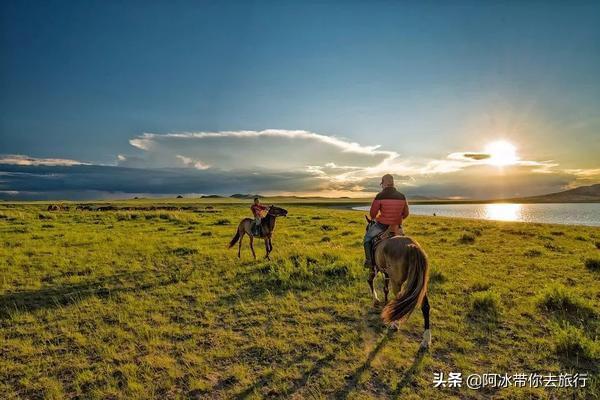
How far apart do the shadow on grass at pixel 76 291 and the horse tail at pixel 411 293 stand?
8265 millimetres

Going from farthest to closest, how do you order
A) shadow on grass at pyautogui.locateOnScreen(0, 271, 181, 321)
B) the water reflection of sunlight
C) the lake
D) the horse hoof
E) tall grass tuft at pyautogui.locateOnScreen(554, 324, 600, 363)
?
the water reflection of sunlight
the lake
shadow on grass at pyautogui.locateOnScreen(0, 271, 181, 321)
the horse hoof
tall grass tuft at pyautogui.locateOnScreen(554, 324, 600, 363)

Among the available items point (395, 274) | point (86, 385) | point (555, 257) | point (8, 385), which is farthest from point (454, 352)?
point (555, 257)

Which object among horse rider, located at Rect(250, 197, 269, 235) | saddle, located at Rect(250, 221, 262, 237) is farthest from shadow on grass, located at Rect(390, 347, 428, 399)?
horse rider, located at Rect(250, 197, 269, 235)

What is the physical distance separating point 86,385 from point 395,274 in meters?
6.06

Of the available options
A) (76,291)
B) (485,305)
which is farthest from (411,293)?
(76,291)

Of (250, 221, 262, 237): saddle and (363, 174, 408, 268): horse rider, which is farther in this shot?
(250, 221, 262, 237): saddle

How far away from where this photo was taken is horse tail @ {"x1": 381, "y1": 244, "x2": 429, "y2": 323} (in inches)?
242

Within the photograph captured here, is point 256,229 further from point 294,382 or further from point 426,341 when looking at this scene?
point 294,382

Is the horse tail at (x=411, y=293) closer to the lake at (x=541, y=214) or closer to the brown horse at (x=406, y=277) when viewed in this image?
the brown horse at (x=406, y=277)

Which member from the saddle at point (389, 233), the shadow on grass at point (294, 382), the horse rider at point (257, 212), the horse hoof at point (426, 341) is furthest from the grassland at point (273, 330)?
the saddle at point (389, 233)

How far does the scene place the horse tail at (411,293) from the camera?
6156mm

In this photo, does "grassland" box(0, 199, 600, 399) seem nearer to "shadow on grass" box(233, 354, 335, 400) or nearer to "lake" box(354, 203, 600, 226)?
"shadow on grass" box(233, 354, 335, 400)

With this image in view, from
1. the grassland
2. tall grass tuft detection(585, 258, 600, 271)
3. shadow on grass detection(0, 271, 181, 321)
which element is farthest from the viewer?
tall grass tuft detection(585, 258, 600, 271)

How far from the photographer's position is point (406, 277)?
6.60 metres
